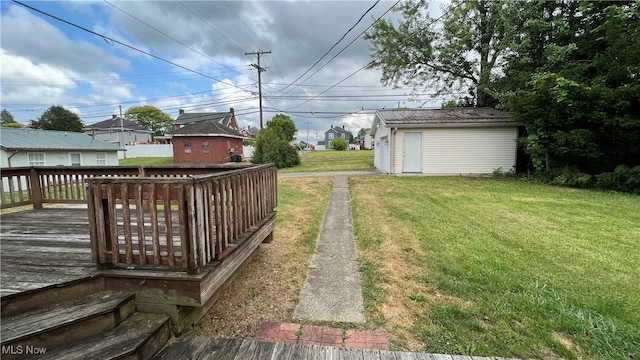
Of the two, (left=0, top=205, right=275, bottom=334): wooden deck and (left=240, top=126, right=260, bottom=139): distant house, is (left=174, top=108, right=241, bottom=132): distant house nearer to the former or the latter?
(left=240, top=126, right=260, bottom=139): distant house

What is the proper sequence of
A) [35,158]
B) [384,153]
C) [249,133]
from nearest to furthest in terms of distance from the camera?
[384,153], [35,158], [249,133]

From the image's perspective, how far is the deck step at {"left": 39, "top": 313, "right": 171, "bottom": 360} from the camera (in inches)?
68.1

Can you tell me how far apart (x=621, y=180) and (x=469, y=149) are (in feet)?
16.9

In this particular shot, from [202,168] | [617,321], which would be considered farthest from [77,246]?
[617,321]

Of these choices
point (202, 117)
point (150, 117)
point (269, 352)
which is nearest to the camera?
point (269, 352)

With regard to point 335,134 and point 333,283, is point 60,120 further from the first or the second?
point 335,134

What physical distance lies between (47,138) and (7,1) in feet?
52.3

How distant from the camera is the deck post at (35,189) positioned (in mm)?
4797

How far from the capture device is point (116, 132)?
40438mm

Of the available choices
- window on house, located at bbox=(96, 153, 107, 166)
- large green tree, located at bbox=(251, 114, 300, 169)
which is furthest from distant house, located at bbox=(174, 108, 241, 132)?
large green tree, located at bbox=(251, 114, 300, 169)

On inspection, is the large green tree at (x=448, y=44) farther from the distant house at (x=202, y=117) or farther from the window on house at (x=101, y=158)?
the distant house at (x=202, y=117)

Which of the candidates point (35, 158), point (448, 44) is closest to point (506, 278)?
point (448, 44)

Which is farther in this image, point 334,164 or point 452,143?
point 334,164

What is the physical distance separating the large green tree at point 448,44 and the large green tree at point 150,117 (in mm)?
55600
